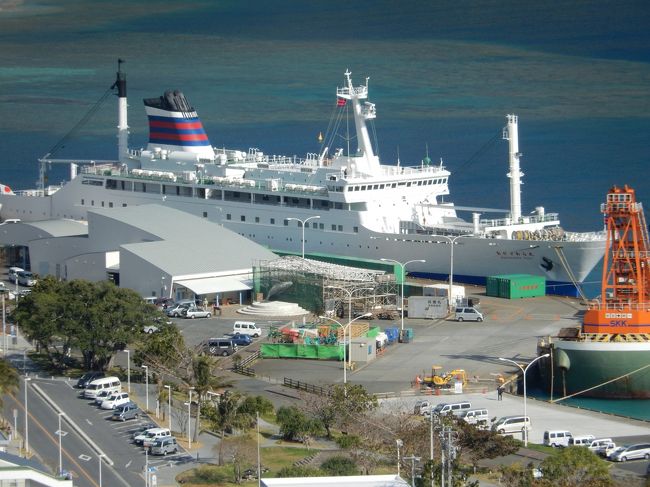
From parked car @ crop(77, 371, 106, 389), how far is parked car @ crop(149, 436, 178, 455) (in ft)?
21.4

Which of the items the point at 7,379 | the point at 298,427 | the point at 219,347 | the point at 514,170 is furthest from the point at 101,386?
the point at 514,170

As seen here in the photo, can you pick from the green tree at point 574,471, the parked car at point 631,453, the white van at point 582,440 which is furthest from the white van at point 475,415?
the green tree at point 574,471

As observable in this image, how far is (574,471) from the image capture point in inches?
1188

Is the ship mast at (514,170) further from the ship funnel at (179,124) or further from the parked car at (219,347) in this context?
the parked car at (219,347)

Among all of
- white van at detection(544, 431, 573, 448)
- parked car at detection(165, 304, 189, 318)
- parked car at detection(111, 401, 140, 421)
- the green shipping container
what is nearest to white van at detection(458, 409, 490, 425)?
white van at detection(544, 431, 573, 448)

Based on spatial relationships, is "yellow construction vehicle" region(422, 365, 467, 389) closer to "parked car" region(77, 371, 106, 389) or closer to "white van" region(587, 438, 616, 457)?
Result: "white van" region(587, 438, 616, 457)

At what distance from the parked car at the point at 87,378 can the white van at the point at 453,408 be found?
28.5ft

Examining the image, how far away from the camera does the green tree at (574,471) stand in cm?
2978

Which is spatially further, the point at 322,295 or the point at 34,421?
the point at 322,295

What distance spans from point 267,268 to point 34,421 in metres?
17.4

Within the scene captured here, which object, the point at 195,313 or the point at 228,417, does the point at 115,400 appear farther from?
the point at 195,313

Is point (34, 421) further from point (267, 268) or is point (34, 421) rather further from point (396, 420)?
point (267, 268)

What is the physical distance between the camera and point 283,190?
61.4 meters

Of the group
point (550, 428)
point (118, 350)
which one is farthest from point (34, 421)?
point (550, 428)
